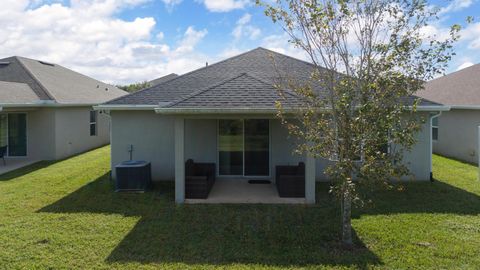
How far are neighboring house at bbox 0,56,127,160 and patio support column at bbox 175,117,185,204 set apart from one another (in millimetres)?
8696

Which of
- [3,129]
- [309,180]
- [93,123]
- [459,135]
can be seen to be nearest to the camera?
[309,180]

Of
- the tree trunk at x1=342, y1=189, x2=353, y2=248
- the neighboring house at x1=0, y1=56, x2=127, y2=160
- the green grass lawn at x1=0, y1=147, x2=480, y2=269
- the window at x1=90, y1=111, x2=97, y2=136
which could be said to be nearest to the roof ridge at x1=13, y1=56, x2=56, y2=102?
the neighboring house at x1=0, y1=56, x2=127, y2=160

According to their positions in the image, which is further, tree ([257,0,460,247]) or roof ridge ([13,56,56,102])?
roof ridge ([13,56,56,102])

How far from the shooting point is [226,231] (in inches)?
277

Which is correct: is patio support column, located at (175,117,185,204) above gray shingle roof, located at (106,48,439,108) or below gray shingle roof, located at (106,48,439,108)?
below

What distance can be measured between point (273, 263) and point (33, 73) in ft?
59.1

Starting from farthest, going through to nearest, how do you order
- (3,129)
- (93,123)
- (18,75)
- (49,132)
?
1. (93,123)
2. (18,75)
3. (3,129)
4. (49,132)

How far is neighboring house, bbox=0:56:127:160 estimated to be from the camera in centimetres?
1529

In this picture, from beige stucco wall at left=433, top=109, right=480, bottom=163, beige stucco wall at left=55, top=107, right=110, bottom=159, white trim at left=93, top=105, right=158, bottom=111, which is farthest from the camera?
beige stucco wall at left=55, top=107, right=110, bottom=159

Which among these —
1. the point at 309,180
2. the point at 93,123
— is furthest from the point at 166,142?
the point at 93,123

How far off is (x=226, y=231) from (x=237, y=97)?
11.4 ft

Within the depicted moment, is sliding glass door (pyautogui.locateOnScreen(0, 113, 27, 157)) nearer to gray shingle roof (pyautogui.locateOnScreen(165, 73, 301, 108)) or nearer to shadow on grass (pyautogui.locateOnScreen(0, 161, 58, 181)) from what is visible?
shadow on grass (pyautogui.locateOnScreen(0, 161, 58, 181))

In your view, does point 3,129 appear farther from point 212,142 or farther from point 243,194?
point 243,194

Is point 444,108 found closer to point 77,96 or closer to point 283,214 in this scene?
point 283,214
